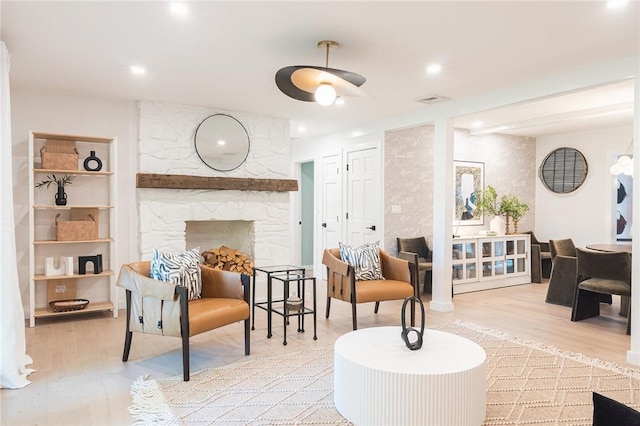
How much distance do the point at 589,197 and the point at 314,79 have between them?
5.81 metres

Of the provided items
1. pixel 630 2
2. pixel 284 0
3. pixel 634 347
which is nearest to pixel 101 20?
pixel 284 0

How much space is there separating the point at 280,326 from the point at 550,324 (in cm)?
264

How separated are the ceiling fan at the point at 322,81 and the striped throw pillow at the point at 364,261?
182cm

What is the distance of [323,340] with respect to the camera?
392 centimetres

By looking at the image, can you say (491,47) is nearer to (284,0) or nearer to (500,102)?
(500,102)

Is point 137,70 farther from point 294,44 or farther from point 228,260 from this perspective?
Answer: point 228,260

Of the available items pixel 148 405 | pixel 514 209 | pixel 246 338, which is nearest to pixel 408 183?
pixel 514 209

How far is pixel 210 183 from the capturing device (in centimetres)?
533

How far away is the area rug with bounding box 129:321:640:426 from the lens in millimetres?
2510

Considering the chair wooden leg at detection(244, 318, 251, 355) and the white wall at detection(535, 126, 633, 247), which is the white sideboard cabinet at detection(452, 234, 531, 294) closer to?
the white wall at detection(535, 126, 633, 247)

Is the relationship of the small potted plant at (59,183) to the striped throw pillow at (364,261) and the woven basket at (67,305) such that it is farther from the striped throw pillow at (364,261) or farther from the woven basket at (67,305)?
the striped throw pillow at (364,261)

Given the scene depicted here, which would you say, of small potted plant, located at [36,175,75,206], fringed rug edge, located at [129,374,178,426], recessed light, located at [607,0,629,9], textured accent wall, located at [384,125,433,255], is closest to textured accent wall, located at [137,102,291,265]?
small potted plant, located at [36,175,75,206]

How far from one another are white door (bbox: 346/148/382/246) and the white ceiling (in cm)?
157

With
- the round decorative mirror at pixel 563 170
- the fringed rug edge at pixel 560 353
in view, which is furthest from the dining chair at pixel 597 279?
the round decorative mirror at pixel 563 170
